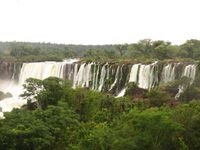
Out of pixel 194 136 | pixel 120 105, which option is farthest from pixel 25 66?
pixel 194 136

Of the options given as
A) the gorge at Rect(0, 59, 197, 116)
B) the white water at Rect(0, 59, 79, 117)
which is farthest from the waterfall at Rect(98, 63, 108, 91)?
the white water at Rect(0, 59, 79, 117)

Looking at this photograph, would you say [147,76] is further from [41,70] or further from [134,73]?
[41,70]

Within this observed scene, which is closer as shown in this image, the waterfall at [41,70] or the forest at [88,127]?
the forest at [88,127]

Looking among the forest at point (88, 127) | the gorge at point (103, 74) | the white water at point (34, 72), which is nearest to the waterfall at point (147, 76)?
the gorge at point (103, 74)

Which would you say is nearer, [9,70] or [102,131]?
[102,131]

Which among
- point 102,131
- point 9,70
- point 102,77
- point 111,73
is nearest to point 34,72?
point 9,70

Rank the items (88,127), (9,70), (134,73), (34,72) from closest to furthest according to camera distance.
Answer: (88,127) < (134,73) < (34,72) < (9,70)

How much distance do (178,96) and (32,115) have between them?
26.2 metres

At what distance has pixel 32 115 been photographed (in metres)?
28.5

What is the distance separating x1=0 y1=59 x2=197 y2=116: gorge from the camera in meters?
57.0

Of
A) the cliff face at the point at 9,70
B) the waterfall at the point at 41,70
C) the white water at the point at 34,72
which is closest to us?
the white water at the point at 34,72

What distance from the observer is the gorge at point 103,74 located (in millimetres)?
57016

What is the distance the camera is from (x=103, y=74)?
63812 mm

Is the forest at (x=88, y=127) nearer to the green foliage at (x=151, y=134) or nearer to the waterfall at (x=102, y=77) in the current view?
the green foliage at (x=151, y=134)
